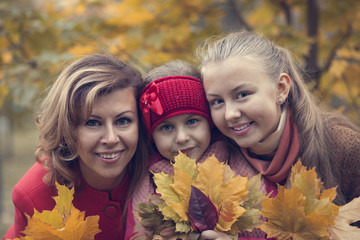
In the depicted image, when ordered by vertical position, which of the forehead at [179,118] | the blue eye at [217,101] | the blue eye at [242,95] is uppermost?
the blue eye at [242,95]

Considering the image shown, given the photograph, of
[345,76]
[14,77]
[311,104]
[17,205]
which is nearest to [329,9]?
[345,76]

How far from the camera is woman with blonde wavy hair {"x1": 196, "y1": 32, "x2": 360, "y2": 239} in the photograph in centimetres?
222

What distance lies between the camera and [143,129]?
8.46ft

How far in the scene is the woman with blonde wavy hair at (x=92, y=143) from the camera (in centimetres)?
234

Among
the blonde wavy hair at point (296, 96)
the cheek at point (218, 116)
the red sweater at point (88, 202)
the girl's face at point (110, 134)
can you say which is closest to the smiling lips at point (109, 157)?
the girl's face at point (110, 134)

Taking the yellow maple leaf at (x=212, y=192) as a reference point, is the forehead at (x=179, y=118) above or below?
above

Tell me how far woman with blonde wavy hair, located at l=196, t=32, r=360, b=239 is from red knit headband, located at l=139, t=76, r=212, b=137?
0.09m

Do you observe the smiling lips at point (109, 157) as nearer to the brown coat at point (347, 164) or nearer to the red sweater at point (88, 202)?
the red sweater at point (88, 202)

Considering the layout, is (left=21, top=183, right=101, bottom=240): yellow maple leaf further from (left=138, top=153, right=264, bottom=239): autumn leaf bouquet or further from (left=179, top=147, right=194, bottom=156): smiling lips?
(left=179, top=147, right=194, bottom=156): smiling lips

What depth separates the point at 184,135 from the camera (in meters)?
2.35

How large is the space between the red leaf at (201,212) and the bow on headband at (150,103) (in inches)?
28.4

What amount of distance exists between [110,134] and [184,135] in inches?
15.7

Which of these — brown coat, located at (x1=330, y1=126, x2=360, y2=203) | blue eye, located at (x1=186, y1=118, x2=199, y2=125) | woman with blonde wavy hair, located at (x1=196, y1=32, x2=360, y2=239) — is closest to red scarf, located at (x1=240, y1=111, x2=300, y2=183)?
woman with blonde wavy hair, located at (x1=196, y1=32, x2=360, y2=239)

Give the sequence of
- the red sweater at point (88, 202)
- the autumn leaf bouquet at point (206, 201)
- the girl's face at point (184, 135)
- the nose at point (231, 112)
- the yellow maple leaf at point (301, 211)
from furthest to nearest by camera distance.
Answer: the red sweater at point (88, 202)
the girl's face at point (184, 135)
the nose at point (231, 112)
the autumn leaf bouquet at point (206, 201)
the yellow maple leaf at point (301, 211)
